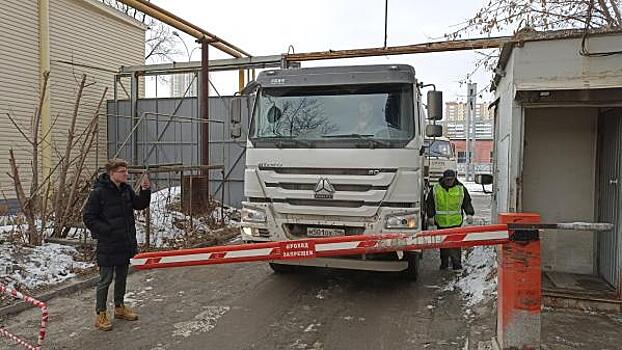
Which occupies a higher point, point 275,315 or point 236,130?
point 236,130

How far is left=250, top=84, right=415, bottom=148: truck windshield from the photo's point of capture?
5996 millimetres

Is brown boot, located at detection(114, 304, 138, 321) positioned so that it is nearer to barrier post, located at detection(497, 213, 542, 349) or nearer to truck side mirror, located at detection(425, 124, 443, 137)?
barrier post, located at detection(497, 213, 542, 349)

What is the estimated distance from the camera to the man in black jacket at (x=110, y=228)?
521 centimetres

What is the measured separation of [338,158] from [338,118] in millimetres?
601

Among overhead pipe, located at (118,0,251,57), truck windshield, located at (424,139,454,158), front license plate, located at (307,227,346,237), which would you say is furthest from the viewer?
→ truck windshield, located at (424,139,454,158)

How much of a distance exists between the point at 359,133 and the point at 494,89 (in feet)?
12.3

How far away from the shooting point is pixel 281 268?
296 inches

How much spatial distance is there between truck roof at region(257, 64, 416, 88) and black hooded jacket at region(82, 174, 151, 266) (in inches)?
98.1

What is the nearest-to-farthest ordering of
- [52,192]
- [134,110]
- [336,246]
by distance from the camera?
1. [336,246]
2. [52,192]
3. [134,110]

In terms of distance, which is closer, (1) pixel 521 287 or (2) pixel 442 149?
(1) pixel 521 287

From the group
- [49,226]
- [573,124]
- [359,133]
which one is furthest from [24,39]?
[573,124]

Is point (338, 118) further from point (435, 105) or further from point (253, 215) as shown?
point (253, 215)

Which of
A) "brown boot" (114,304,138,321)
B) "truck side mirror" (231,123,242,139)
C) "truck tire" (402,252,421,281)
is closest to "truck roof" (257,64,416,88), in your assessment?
"truck side mirror" (231,123,242,139)

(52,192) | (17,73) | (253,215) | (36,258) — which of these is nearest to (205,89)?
(52,192)
